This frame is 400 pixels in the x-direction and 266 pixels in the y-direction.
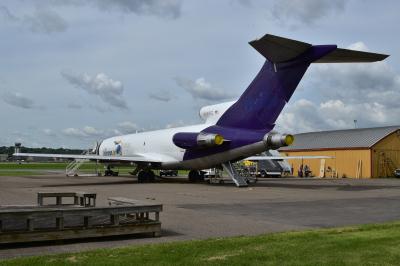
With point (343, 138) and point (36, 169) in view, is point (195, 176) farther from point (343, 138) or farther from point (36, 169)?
point (36, 169)

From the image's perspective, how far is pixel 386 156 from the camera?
50969mm

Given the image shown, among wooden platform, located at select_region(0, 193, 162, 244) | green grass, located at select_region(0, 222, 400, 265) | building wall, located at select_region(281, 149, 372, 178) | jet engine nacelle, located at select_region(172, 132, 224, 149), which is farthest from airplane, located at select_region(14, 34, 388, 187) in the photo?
building wall, located at select_region(281, 149, 372, 178)

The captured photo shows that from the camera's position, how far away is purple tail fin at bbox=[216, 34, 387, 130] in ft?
75.8

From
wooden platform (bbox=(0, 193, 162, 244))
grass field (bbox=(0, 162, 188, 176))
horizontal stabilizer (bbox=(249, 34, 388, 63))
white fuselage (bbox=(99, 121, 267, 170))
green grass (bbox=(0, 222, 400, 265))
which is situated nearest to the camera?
green grass (bbox=(0, 222, 400, 265))

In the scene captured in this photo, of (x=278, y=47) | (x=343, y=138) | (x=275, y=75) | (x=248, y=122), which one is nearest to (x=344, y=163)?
(x=343, y=138)

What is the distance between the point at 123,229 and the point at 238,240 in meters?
2.21

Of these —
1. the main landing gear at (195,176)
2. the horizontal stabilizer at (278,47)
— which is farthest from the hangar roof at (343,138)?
the horizontal stabilizer at (278,47)

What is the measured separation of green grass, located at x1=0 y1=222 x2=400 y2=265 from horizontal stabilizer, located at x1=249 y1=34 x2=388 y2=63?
1403 cm

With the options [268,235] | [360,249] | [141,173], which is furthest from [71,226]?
[141,173]

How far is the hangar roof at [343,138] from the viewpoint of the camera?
50.5 meters

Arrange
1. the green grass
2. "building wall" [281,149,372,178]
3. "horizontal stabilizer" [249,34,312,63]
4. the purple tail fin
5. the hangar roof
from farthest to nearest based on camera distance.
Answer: the hangar roof, "building wall" [281,149,372,178], the purple tail fin, "horizontal stabilizer" [249,34,312,63], the green grass

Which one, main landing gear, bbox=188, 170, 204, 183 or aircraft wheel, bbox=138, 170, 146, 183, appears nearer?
aircraft wheel, bbox=138, 170, 146, 183

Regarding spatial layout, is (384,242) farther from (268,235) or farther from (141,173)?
(141,173)

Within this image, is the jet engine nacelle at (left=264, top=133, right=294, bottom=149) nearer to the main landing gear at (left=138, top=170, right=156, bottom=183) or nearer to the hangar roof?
the main landing gear at (left=138, top=170, right=156, bottom=183)
